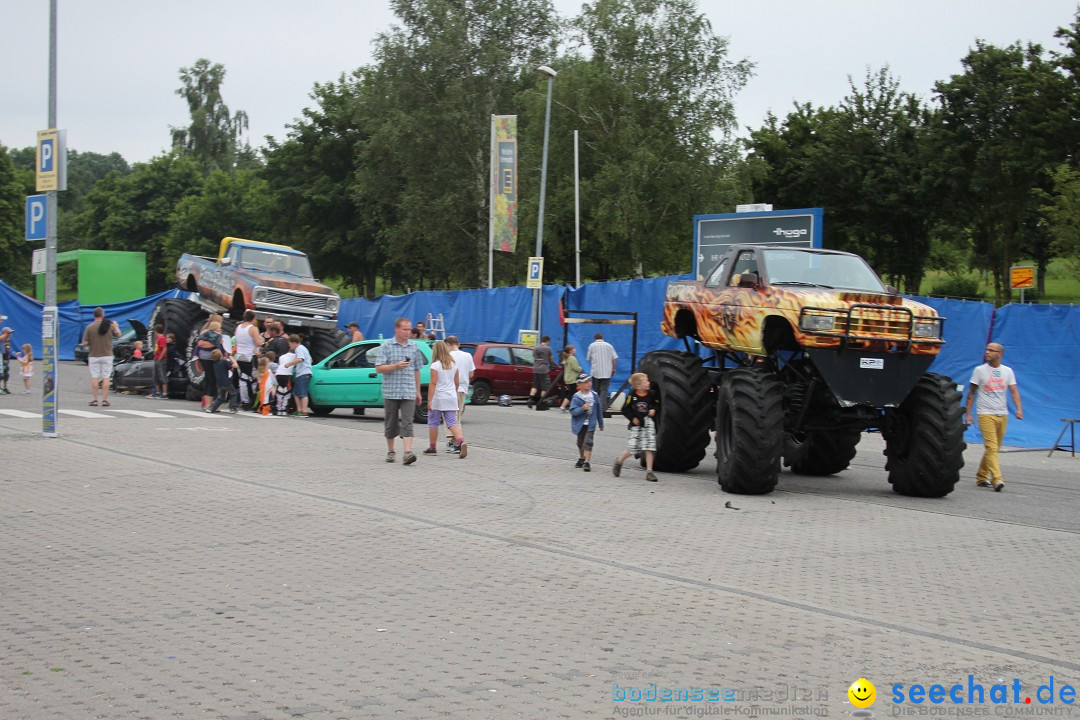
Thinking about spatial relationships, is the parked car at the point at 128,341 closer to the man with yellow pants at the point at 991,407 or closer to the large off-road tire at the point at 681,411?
the large off-road tire at the point at 681,411

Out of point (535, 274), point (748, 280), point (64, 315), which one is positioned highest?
point (535, 274)

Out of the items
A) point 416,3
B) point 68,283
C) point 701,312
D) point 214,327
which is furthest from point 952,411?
point 68,283

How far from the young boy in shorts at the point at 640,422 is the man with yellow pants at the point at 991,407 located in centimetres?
400

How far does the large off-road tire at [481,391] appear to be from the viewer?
99.5 feet

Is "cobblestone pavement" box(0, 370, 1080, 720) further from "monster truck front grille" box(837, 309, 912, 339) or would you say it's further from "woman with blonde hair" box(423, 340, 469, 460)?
"monster truck front grille" box(837, 309, 912, 339)

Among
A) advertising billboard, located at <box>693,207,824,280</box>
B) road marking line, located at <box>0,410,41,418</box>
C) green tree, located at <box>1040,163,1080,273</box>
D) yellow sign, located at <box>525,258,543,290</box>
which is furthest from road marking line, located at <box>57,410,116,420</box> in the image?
green tree, located at <box>1040,163,1080,273</box>

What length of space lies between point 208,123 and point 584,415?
90.0 m

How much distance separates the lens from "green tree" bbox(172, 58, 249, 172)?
95688 millimetres

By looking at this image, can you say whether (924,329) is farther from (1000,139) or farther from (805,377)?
(1000,139)

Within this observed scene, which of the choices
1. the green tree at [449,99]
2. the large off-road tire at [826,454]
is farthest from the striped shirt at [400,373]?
the green tree at [449,99]

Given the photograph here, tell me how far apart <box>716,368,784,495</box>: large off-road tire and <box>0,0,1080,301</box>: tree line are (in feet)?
110

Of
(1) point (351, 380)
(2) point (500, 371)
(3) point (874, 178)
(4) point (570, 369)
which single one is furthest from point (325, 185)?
(1) point (351, 380)

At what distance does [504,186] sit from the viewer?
37094 millimetres

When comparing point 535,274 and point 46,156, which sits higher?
point 46,156
